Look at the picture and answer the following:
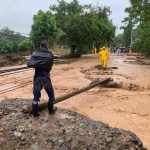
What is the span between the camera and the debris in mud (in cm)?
809

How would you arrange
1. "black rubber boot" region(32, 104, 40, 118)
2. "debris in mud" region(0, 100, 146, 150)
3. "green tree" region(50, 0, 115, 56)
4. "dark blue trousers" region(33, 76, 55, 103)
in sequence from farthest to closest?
1. "green tree" region(50, 0, 115, 56)
2. "dark blue trousers" region(33, 76, 55, 103)
3. "black rubber boot" region(32, 104, 40, 118)
4. "debris in mud" region(0, 100, 146, 150)

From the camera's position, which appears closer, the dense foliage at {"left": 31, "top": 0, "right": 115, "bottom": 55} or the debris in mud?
the debris in mud

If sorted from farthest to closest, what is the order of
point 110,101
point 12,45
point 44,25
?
point 12,45 → point 44,25 → point 110,101

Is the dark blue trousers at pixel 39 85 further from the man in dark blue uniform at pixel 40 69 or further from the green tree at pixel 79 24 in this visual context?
the green tree at pixel 79 24

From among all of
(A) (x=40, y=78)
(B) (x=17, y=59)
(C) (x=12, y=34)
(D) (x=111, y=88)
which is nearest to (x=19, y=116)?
(A) (x=40, y=78)

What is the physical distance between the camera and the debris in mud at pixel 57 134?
8094 mm

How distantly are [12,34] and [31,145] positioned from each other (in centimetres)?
4792

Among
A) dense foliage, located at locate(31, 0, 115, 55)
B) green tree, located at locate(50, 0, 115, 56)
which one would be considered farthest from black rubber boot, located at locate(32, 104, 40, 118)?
green tree, located at locate(50, 0, 115, 56)

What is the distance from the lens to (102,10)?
49.0 m

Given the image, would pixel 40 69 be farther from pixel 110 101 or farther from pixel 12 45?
pixel 12 45

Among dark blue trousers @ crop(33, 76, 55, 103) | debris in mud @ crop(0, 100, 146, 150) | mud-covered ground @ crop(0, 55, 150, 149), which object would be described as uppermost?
dark blue trousers @ crop(33, 76, 55, 103)

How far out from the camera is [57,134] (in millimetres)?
8367

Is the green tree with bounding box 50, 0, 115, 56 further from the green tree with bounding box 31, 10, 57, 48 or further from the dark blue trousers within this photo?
the dark blue trousers

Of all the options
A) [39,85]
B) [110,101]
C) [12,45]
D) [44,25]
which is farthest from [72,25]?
[39,85]
